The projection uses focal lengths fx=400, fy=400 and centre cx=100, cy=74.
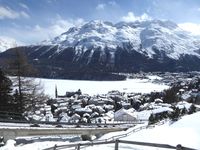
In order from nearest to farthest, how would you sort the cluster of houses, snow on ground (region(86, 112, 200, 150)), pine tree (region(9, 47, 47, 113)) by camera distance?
snow on ground (region(86, 112, 200, 150)), pine tree (region(9, 47, 47, 113)), the cluster of houses

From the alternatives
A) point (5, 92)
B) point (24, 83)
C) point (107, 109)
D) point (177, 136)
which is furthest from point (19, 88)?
point (107, 109)

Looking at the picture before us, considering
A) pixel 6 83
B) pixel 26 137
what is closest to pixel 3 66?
pixel 6 83

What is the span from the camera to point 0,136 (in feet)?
92.4

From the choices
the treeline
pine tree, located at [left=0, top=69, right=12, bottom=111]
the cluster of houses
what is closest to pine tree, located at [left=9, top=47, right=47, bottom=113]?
the treeline

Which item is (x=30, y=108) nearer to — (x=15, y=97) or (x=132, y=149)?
(x=15, y=97)

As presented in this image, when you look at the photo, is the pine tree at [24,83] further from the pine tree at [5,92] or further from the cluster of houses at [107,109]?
the cluster of houses at [107,109]

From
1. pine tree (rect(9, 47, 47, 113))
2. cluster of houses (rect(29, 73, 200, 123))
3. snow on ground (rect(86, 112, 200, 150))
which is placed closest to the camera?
snow on ground (rect(86, 112, 200, 150))

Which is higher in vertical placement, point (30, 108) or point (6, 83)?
point (6, 83)

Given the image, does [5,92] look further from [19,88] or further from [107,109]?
[107,109]

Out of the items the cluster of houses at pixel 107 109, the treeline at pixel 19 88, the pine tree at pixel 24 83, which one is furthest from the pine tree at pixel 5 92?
the cluster of houses at pixel 107 109

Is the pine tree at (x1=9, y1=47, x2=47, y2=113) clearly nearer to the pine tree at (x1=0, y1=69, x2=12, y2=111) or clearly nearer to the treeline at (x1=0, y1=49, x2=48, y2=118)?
the treeline at (x1=0, y1=49, x2=48, y2=118)

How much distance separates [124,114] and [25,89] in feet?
237

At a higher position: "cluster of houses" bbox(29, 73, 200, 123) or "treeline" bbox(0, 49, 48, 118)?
"treeline" bbox(0, 49, 48, 118)

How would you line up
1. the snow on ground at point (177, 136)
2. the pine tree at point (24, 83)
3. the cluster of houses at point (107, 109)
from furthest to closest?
1. the cluster of houses at point (107, 109)
2. the pine tree at point (24, 83)
3. the snow on ground at point (177, 136)
